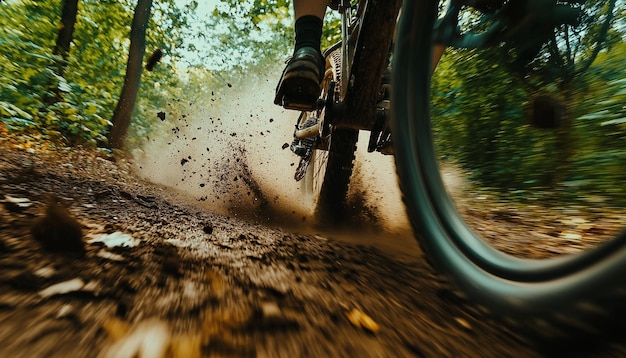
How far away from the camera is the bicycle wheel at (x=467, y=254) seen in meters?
0.36

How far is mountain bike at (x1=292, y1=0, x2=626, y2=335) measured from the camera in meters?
0.38

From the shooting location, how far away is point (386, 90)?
188 centimetres

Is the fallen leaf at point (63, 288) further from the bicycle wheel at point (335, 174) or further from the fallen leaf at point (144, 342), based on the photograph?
the bicycle wheel at point (335, 174)

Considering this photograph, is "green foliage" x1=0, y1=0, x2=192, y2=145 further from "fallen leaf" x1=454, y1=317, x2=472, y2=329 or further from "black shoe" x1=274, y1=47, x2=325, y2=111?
"fallen leaf" x1=454, y1=317, x2=472, y2=329

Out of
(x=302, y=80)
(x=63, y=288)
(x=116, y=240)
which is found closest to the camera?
(x=63, y=288)

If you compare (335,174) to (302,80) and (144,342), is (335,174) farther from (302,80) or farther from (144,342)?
(144,342)

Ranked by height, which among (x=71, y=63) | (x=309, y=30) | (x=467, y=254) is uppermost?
(x=71, y=63)

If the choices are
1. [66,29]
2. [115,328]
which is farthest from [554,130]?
[66,29]

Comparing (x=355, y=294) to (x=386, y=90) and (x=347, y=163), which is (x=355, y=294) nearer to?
(x=347, y=163)

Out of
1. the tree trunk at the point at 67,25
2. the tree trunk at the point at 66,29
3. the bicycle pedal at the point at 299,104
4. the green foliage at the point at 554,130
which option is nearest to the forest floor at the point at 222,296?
the green foliage at the point at 554,130

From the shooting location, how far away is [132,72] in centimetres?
518

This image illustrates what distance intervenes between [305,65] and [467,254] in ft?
4.60

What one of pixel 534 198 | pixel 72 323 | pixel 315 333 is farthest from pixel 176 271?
pixel 534 198

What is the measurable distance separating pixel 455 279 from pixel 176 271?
0.65m
